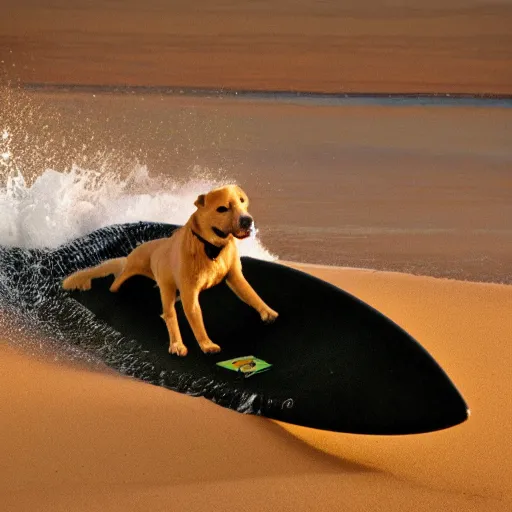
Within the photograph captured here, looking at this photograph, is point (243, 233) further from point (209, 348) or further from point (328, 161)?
point (328, 161)

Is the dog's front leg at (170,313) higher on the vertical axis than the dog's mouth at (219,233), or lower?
lower

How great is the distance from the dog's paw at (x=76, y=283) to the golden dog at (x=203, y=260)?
26cm

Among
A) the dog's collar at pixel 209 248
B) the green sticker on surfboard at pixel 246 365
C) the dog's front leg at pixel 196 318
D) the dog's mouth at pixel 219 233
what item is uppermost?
the dog's mouth at pixel 219 233

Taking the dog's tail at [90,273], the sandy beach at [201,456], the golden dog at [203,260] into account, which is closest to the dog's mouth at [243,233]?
the golden dog at [203,260]

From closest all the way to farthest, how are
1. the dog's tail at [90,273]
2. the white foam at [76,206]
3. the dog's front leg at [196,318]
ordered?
the dog's front leg at [196,318] → the dog's tail at [90,273] → the white foam at [76,206]

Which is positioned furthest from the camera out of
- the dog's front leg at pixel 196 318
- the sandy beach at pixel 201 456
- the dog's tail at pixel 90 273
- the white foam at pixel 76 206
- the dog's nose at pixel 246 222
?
the white foam at pixel 76 206

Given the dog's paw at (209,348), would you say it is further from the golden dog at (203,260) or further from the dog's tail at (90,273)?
the dog's tail at (90,273)

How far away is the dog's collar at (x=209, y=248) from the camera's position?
5.85 ft

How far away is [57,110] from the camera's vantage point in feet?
20.4

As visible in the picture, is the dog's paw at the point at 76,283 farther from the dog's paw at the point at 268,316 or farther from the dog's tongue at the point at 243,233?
the dog's tongue at the point at 243,233

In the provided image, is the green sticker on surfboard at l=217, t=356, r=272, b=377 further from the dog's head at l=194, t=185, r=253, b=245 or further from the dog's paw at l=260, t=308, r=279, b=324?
the dog's head at l=194, t=185, r=253, b=245

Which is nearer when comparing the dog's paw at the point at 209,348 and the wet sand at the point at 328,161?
the dog's paw at the point at 209,348

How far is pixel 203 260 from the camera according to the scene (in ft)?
5.90

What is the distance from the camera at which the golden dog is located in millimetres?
1720
